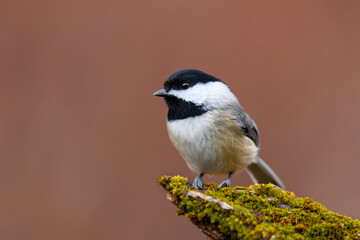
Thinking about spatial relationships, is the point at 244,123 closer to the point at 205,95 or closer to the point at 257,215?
the point at 205,95

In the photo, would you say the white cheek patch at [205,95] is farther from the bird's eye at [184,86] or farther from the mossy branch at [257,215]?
the mossy branch at [257,215]

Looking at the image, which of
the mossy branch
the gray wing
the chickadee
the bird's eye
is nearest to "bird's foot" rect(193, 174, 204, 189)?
the chickadee

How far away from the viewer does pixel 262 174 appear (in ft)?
9.50

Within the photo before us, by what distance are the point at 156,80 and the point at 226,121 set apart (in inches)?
54.9

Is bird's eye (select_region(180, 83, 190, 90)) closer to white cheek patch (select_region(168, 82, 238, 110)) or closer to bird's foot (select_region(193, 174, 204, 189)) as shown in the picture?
white cheek patch (select_region(168, 82, 238, 110))

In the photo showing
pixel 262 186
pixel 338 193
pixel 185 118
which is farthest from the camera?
pixel 338 193

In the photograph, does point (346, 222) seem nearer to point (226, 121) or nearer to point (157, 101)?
point (226, 121)

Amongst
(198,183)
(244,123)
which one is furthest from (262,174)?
(198,183)

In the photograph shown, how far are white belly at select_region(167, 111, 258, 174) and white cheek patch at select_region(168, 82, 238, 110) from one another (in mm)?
63

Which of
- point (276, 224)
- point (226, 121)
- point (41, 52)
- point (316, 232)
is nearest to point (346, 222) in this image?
point (316, 232)

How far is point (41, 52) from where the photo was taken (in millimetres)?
3482

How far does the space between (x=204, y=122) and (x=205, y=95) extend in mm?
→ 164

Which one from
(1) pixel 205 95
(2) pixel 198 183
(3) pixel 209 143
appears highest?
(1) pixel 205 95

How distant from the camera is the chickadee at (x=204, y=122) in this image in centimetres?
217
